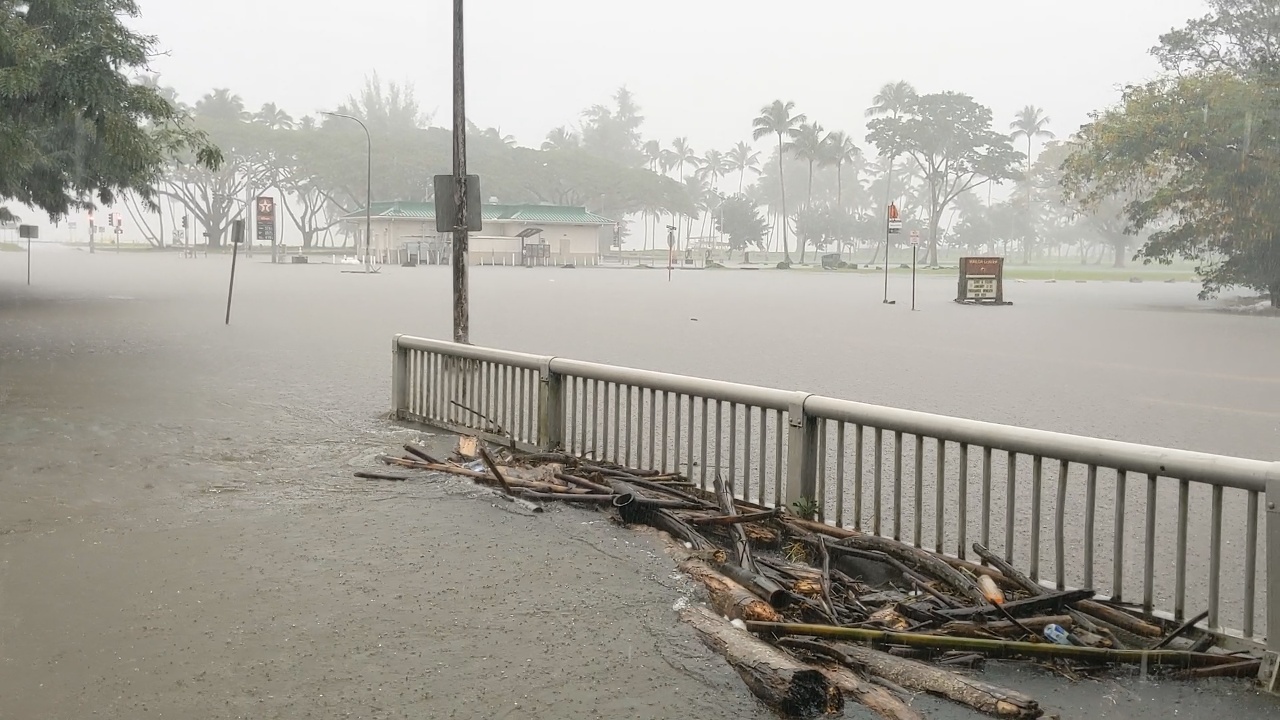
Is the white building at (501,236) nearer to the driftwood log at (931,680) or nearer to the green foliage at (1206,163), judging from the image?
the green foliage at (1206,163)

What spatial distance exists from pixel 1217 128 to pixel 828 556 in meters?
33.8

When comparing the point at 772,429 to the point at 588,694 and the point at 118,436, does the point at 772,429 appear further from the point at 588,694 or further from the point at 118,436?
the point at 588,694

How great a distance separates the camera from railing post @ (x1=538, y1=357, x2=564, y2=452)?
8.48 metres

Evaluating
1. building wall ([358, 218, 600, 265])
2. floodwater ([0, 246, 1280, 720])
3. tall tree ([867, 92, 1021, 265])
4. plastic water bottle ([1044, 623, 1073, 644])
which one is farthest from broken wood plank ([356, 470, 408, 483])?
tall tree ([867, 92, 1021, 265])

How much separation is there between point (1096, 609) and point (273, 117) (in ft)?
457

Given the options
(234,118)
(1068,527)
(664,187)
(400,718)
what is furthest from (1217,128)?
(234,118)

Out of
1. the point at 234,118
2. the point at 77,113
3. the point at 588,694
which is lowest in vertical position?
the point at 588,694

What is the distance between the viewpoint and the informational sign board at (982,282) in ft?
124

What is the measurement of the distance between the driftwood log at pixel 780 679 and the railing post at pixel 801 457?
1.82m

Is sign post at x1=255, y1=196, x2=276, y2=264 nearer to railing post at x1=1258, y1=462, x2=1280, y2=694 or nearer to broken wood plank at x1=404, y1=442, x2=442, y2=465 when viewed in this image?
broken wood plank at x1=404, y1=442, x2=442, y2=465

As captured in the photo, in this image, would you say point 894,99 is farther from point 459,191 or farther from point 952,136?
point 459,191

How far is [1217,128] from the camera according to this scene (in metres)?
34.6

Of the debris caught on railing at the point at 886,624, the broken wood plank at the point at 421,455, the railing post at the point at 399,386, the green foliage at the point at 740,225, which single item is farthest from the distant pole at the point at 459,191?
the green foliage at the point at 740,225

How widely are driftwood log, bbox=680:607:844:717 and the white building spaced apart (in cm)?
7728
